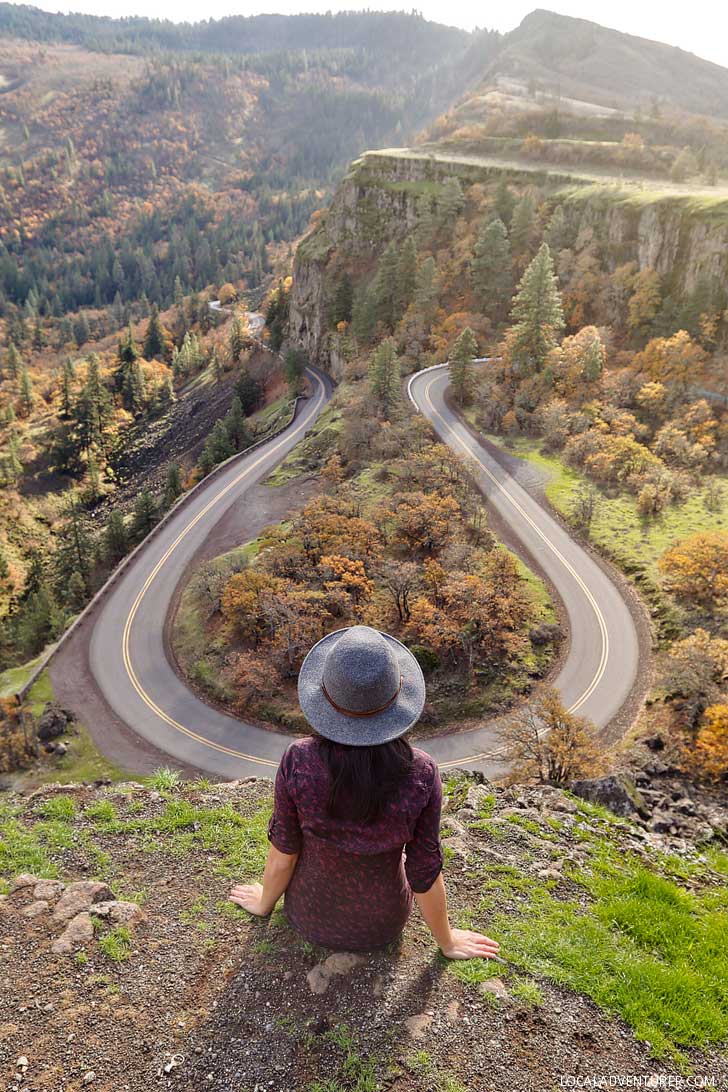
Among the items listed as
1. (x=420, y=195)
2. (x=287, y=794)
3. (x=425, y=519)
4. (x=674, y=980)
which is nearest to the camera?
(x=287, y=794)

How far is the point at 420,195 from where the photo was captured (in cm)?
8600

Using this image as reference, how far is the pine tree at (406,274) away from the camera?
79.1 m

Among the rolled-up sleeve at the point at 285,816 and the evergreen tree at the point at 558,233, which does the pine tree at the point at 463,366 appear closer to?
the evergreen tree at the point at 558,233

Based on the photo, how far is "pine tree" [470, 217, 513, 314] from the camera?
229 feet

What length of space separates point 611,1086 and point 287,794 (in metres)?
4.25

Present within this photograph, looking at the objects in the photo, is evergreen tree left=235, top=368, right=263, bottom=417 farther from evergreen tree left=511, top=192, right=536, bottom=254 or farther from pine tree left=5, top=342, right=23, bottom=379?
pine tree left=5, top=342, right=23, bottom=379

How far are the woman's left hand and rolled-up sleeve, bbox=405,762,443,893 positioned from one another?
200 centimetres

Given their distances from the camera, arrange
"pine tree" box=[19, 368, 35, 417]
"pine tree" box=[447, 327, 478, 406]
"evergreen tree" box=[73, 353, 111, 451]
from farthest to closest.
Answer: "pine tree" box=[19, 368, 35, 417], "evergreen tree" box=[73, 353, 111, 451], "pine tree" box=[447, 327, 478, 406]

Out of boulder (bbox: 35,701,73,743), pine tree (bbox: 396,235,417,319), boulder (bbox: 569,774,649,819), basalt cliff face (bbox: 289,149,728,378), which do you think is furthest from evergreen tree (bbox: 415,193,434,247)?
boulder (bbox: 569,774,649,819)

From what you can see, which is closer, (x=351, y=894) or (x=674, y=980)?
(x=351, y=894)

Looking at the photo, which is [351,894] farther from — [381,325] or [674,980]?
[381,325]

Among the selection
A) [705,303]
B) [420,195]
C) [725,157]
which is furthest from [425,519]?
[725,157]

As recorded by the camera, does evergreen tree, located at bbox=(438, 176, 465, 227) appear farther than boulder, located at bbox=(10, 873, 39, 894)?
Yes

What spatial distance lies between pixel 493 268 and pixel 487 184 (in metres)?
20.3
